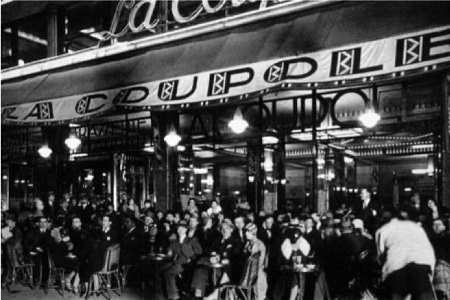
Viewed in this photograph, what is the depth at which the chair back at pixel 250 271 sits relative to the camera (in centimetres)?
777

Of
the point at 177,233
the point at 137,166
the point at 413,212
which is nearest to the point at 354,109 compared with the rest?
the point at 413,212

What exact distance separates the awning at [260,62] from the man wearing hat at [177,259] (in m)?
3.05

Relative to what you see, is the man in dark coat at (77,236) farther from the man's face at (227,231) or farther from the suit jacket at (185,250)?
the man's face at (227,231)

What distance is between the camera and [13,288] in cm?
1038

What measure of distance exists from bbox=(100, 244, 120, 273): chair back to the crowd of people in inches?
6.6

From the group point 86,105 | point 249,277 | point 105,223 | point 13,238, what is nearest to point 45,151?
point 86,105

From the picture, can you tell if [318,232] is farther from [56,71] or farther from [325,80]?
[56,71]

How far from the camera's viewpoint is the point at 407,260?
6152 millimetres

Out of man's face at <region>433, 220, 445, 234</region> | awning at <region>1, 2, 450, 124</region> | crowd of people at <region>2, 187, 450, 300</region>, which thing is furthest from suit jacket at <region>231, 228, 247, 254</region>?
man's face at <region>433, 220, 445, 234</region>

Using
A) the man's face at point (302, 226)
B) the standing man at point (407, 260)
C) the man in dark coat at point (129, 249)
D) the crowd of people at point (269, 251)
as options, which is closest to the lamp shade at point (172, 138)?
the crowd of people at point (269, 251)

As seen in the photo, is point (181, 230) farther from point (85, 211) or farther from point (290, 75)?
point (85, 211)

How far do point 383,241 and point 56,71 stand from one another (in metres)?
12.0

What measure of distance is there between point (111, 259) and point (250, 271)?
302cm

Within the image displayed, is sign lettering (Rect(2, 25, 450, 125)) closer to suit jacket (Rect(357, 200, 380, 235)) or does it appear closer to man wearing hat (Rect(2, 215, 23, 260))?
suit jacket (Rect(357, 200, 380, 235))
